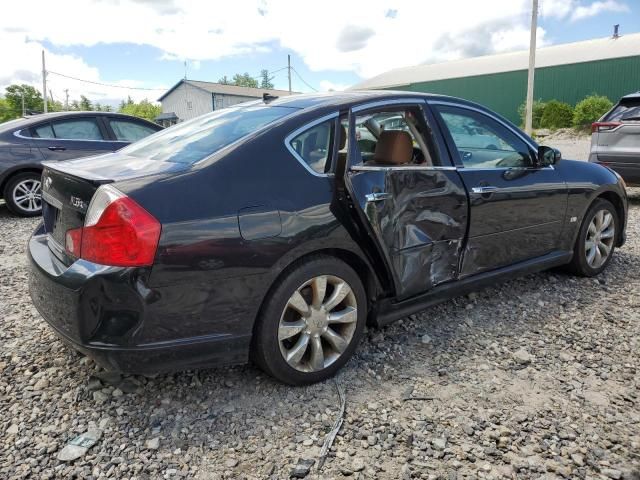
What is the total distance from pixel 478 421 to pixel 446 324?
1099mm

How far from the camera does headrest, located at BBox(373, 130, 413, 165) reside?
3.10 metres

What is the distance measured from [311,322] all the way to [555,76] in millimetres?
36658

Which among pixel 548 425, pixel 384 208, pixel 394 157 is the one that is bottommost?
pixel 548 425

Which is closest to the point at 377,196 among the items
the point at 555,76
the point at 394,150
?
the point at 394,150

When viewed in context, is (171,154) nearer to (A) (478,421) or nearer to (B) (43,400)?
(B) (43,400)

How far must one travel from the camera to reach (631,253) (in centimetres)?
506

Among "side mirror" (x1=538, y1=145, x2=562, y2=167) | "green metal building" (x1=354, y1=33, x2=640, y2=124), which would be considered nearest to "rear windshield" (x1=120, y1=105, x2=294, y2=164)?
"side mirror" (x1=538, y1=145, x2=562, y2=167)

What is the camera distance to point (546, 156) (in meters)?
3.85

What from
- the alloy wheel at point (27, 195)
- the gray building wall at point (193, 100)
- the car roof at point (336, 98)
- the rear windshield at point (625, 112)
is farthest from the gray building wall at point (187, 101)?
the car roof at point (336, 98)

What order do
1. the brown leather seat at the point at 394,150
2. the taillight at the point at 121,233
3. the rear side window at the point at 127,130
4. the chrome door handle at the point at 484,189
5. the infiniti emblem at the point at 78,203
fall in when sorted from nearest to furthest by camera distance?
1. the taillight at the point at 121,233
2. the infiniti emblem at the point at 78,203
3. the brown leather seat at the point at 394,150
4. the chrome door handle at the point at 484,189
5. the rear side window at the point at 127,130

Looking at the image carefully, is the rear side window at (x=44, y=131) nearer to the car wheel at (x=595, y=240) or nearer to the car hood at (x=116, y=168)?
the car hood at (x=116, y=168)

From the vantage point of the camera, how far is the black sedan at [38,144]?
6973mm

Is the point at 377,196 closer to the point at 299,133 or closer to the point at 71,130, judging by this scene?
the point at 299,133

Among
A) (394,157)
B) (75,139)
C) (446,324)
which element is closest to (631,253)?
(446,324)
